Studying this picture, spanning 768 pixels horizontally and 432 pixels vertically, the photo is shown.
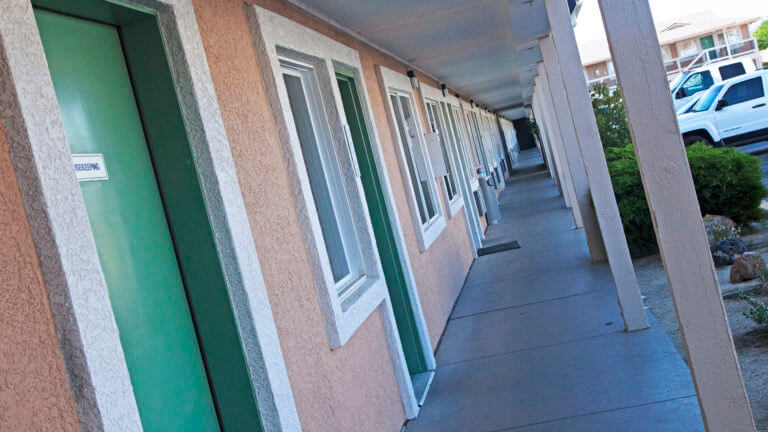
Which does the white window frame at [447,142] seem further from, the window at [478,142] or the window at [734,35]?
the window at [734,35]

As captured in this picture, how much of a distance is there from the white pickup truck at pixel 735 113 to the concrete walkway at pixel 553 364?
8.45m

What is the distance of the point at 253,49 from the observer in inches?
145

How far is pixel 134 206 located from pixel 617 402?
3210 millimetres

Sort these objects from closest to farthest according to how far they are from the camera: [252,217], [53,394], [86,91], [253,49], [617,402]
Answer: [53,394], [86,91], [252,217], [253,49], [617,402]

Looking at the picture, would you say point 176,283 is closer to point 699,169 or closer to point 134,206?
point 134,206

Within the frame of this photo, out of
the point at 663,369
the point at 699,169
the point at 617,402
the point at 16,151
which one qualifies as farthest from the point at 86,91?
the point at 699,169

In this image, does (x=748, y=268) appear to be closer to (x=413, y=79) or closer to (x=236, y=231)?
(x=413, y=79)

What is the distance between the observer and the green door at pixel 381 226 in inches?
226

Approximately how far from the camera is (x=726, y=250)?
7.53 m

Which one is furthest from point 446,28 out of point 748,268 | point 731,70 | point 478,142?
point 731,70

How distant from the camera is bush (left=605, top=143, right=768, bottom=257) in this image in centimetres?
871

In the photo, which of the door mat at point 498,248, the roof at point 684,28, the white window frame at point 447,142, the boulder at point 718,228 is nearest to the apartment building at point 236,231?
the boulder at point 718,228

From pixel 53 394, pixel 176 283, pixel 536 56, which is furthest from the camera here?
pixel 536 56

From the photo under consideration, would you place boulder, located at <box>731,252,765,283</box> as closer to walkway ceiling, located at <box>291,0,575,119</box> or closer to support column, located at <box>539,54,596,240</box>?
support column, located at <box>539,54,596,240</box>
